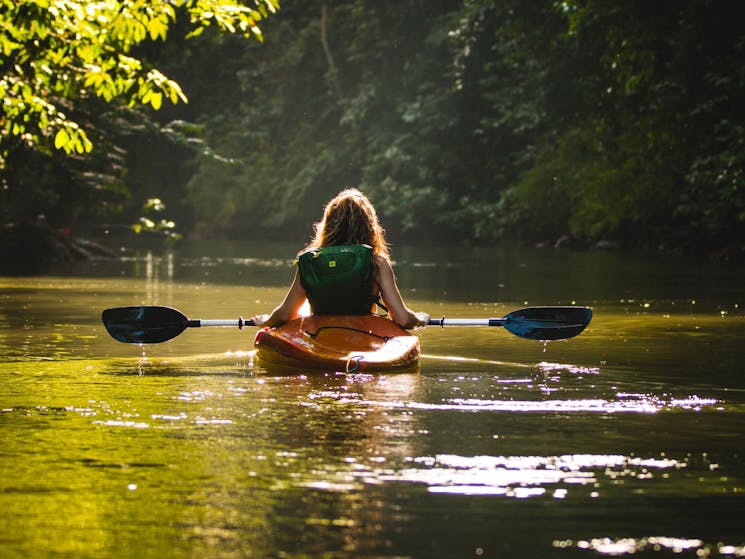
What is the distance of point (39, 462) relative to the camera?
22.0ft

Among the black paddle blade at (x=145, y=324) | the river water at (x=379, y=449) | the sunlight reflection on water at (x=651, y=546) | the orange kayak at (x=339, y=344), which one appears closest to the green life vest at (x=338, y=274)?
the orange kayak at (x=339, y=344)

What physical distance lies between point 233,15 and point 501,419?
7510 millimetres

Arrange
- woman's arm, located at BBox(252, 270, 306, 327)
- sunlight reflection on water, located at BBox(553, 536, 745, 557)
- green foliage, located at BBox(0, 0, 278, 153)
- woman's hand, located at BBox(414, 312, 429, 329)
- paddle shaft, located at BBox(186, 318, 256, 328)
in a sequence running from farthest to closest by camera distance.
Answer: green foliage, located at BBox(0, 0, 278, 153) < paddle shaft, located at BBox(186, 318, 256, 328) < woman's hand, located at BBox(414, 312, 429, 329) < woman's arm, located at BBox(252, 270, 306, 327) < sunlight reflection on water, located at BBox(553, 536, 745, 557)

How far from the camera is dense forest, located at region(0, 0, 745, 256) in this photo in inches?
1204

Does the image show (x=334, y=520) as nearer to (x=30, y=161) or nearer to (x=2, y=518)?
(x=2, y=518)

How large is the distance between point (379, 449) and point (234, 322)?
485 centimetres

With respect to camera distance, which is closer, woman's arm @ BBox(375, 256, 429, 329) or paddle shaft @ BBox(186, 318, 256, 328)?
woman's arm @ BBox(375, 256, 429, 329)

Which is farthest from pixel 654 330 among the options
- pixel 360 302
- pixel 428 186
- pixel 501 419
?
pixel 428 186

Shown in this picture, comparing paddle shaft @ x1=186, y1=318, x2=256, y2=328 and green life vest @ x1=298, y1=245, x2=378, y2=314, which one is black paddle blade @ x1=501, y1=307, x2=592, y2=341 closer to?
green life vest @ x1=298, y1=245, x2=378, y2=314

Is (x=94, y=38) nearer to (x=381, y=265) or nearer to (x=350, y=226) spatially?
(x=350, y=226)

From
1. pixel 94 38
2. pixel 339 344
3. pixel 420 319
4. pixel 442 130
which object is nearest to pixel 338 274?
pixel 339 344

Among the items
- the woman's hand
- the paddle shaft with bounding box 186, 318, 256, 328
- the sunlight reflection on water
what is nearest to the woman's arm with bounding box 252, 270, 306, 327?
the paddle shaft with bounding box 186, 318, 256, 328

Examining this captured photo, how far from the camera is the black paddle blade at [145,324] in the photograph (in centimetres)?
1186

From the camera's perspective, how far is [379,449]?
7078 mm
